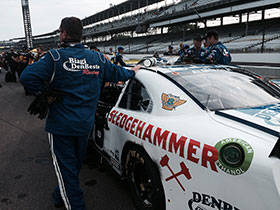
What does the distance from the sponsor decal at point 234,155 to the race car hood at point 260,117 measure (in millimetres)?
175

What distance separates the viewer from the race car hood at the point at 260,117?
4.63 ft

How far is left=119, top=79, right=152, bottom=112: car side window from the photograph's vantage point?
7.07ft

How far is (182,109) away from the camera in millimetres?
1838

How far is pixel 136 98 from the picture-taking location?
7.64 ft

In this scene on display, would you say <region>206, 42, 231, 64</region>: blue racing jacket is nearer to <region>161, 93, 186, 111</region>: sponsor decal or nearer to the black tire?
<region>161, 93, 186, 111</region>: sponsor decal

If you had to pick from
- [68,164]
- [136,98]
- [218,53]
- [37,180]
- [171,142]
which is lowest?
[37,180]

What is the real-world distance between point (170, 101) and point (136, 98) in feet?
1.59

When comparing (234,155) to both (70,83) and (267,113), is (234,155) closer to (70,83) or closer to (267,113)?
(267,113)

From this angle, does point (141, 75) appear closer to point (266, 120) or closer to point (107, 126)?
point (107, 126)

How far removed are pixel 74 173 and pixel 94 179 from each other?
0.86 metres

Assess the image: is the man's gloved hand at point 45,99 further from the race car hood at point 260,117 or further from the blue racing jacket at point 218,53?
the blue racing jacket at point 218,53

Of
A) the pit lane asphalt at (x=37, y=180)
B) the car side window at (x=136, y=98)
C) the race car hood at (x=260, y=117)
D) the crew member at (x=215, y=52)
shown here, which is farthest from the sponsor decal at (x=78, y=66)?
the crew member at (x=215, y=52)

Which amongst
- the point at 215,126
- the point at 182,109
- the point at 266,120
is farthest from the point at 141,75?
the point at 266,120

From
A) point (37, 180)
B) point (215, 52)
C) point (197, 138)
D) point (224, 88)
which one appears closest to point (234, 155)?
point (197, 138)
